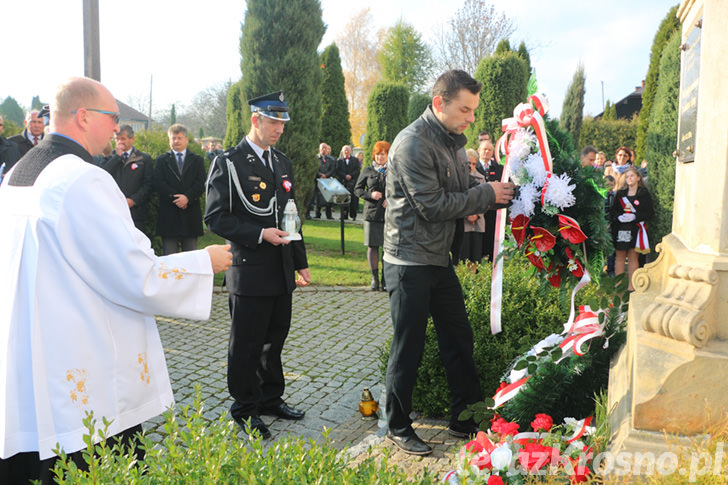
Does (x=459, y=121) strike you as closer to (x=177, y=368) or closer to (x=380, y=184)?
(x=177, y=368)

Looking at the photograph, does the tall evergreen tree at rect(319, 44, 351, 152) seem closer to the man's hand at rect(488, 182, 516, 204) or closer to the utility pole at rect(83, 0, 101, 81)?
the utility pole at rect(83, 0, 101, 81)

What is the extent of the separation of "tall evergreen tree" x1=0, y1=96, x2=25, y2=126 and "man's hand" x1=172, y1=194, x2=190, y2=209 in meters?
56.7

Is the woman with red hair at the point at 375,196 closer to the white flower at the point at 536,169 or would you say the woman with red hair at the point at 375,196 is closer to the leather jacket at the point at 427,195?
the leather jacket at the point at 427,195

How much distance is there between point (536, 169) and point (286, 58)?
9.87 meters

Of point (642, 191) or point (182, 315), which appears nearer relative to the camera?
point (182, 315)

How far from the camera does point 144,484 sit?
1.77 meters

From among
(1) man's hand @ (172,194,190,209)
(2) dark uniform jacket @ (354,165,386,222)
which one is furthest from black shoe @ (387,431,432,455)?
(1) man's hand @ (172,194,190,209)

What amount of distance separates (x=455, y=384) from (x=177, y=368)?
282 centimetres

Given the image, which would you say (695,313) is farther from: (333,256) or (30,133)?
(333,256)

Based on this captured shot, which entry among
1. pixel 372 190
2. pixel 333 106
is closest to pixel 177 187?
pixel 372 190

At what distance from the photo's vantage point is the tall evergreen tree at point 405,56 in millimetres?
47281

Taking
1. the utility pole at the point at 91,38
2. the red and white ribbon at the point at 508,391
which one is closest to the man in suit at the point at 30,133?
the utility pole at the point at 91,38

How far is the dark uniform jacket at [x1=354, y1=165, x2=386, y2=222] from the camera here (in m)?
8.40

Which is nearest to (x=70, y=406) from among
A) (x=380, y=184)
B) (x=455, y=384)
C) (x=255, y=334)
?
(x=255, y=334)
